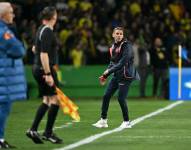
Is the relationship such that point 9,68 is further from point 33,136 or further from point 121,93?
point 121,93

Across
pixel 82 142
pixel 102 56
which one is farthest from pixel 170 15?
pixel 82 142

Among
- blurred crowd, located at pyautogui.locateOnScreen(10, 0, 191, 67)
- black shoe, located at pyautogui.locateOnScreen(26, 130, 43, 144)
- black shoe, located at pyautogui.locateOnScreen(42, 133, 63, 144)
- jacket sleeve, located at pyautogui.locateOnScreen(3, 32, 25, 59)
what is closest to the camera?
jacket sleeve, located at pyautogui.locateOnScreen(3, 32, 25, 59)

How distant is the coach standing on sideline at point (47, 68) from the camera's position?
12031 mm

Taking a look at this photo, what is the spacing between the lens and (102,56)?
2953 centimetres

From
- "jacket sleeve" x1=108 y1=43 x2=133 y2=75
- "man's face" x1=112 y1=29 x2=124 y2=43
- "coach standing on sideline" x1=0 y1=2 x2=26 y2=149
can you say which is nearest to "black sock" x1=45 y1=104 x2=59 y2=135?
"coach standing on sideline" x1=0 y1=2 x2=26 y2=149

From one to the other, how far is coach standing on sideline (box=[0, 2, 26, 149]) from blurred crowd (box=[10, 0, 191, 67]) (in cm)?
1585

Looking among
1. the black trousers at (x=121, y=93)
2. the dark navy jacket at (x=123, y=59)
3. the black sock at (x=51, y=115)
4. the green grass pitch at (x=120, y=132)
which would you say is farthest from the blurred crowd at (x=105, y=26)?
the black sock at (x=51, y=115)

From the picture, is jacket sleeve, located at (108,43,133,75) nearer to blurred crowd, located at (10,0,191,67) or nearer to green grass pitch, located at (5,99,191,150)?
green grass pitch, located at (5,99,191,150)

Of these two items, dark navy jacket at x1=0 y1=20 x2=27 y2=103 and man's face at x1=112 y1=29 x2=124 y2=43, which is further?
man's face at x1=112 y1=29 x2=124 y2=43

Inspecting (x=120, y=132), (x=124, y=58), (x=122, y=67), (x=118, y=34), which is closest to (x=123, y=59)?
(x=124, y=58)

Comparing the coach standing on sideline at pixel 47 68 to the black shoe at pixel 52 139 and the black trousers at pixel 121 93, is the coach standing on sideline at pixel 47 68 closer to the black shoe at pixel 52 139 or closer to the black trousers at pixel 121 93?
the black shoe at pixel 52 139

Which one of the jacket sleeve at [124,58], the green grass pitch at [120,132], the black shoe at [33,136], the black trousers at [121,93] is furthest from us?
the black trousers at [121,93]

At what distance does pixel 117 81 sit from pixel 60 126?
157 centimetres

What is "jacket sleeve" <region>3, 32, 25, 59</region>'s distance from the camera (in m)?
11.4
